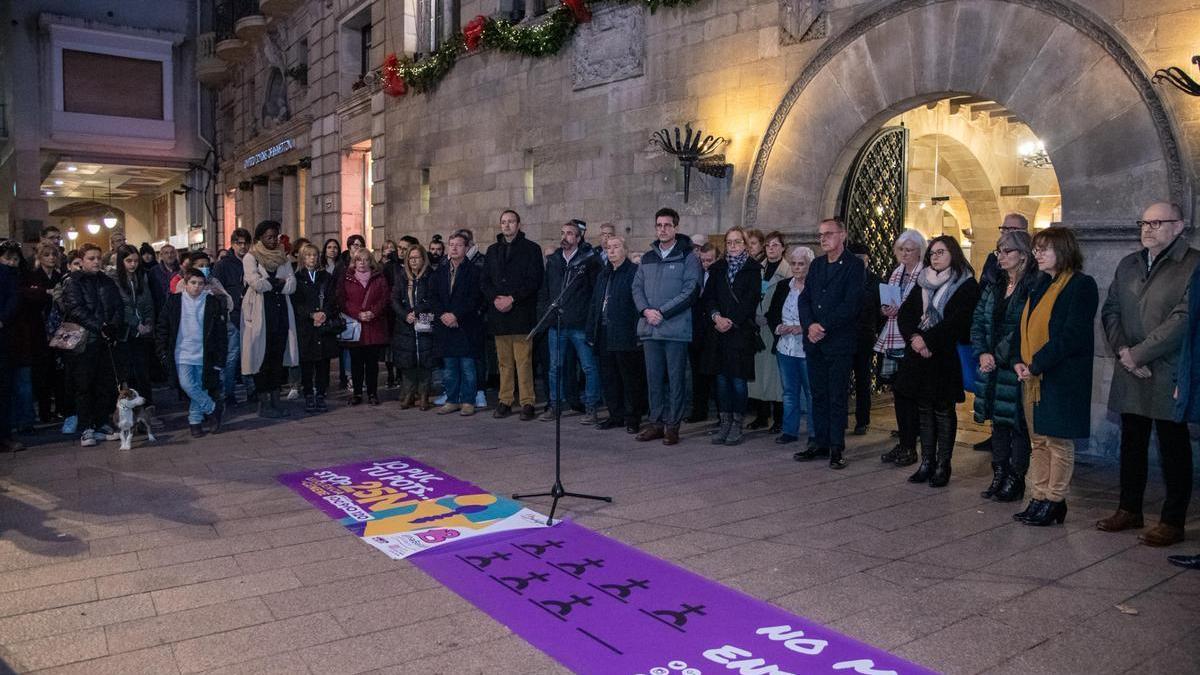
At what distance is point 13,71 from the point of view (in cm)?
2661

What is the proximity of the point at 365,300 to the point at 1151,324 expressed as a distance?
304 inches

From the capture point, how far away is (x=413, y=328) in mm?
9906

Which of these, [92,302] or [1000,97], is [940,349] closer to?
[1000,97]

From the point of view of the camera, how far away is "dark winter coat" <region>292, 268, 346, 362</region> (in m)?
10.0

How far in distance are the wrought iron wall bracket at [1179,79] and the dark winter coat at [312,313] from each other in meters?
8.12

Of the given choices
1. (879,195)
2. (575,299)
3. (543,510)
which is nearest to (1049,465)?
(543,510)

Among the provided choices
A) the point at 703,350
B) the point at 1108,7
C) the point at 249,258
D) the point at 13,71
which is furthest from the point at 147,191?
the point at 1108,7

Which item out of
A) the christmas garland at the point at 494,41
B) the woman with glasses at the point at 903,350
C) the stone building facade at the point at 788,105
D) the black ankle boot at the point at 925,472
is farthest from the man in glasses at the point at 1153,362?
the christmas garland at the point at 494,41

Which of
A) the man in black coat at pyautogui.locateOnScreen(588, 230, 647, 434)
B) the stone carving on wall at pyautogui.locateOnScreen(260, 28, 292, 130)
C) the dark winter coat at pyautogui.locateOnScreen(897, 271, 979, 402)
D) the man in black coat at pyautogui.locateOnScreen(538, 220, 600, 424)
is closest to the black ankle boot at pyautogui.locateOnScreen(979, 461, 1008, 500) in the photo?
the dark winter coat at pyautogui.locateOnScreen(897, 271, 979, 402)

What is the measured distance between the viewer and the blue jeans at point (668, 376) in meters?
8.12

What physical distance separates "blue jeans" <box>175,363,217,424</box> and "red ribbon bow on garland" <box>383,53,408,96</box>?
922 centimetres

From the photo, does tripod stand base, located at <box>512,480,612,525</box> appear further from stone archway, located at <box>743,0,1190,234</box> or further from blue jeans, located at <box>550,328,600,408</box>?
stone archway, located at <box>743,0,1190,234</box>

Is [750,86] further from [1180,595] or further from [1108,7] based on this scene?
[1180,595]

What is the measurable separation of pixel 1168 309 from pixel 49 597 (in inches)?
247
